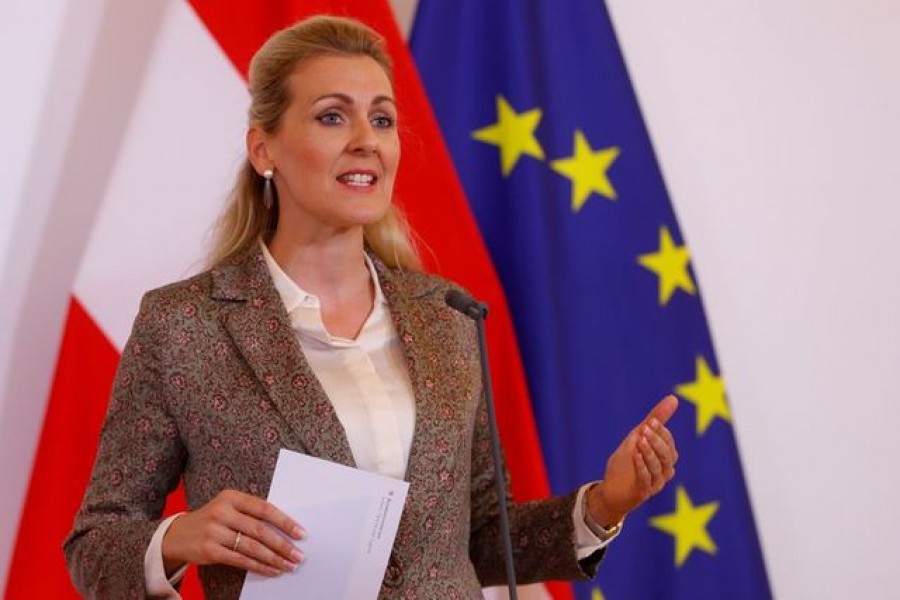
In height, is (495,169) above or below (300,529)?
above

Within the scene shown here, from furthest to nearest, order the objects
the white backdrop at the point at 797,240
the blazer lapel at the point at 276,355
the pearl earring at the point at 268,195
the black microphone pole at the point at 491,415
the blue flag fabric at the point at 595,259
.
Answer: the white backdrop at the point at 797,240 → the blue flag fabric at the point at 595,259 → the pearl earring at the point at 268,195 → the blazer lapel at the point at 276,355 → the black microphone pole at the point at 491,415

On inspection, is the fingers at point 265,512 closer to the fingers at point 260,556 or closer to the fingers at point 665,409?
the fingers at point 260,556

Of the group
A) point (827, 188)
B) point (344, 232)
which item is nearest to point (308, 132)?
point (344, 232)

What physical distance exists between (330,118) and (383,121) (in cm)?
7

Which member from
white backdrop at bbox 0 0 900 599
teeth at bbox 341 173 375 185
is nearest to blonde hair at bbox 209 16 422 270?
teeth at bbox 341 173 375 185

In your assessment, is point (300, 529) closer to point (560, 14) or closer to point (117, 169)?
point (117, 169)

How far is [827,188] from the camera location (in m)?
2.29

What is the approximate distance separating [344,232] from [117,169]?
0.47 m

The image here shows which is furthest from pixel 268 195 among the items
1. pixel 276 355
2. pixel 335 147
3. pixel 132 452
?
pixel 132 452

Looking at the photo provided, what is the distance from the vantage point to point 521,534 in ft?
5.29

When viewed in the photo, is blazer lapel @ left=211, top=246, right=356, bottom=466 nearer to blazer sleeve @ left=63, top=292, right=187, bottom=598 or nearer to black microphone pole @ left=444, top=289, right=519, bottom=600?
blazer sleeve @ left=63, top=292, right=187, bottom=598

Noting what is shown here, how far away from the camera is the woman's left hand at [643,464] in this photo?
1.46 meters

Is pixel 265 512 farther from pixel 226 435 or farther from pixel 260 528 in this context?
pixel 226 435

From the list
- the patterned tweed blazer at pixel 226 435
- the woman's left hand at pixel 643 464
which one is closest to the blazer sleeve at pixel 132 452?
the patterned tweed blazer at pixel 226 435
